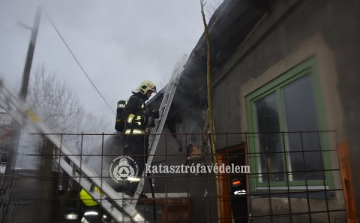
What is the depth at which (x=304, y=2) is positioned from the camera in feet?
9.95

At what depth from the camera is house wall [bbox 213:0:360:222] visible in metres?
2.39

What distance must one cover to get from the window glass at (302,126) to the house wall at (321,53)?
0.80 ft

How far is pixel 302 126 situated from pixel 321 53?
826 mm

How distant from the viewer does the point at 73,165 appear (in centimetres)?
284

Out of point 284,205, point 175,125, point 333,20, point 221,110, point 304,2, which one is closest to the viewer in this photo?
point 333,20

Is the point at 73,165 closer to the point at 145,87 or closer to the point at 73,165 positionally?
the point at 73,165

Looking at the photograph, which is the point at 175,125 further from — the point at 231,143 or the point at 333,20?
the point at 333,20

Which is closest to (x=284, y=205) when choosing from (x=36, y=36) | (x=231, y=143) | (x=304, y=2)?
(x=231, y=143)

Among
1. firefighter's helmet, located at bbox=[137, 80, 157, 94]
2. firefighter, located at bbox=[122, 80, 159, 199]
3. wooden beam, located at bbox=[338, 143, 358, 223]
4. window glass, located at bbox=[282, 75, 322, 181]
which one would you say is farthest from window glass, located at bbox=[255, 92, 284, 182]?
firefighter's helmet, located at bbox=[137, 80, 157, 94]

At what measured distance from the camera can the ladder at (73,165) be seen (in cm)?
277

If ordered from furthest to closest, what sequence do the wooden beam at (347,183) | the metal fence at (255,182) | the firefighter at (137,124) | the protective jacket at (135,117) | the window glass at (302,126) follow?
the protective jacket at (135,117)
the firefighter at (137,124)
the window glass at (302,126)
the metal fence at (255,182)
the wooden beam at (347,183)

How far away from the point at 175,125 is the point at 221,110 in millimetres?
3257

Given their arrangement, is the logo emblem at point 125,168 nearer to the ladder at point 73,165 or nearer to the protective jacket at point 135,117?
the protective jacket at point 135,117

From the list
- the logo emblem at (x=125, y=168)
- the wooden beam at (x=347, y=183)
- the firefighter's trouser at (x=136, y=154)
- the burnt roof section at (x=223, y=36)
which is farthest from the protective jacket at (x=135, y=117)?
the wooden beam at (x=347, y=183)
